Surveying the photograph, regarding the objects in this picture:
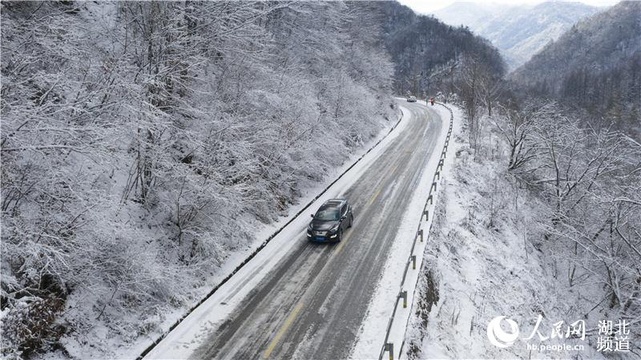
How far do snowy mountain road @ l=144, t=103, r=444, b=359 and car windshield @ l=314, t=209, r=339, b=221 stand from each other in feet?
3.83

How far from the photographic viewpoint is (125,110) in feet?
43.0

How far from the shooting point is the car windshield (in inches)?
739

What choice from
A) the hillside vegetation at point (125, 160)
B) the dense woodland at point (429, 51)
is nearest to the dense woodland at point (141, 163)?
the hillside vegetation at point (125, 160)

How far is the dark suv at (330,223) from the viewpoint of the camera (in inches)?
717

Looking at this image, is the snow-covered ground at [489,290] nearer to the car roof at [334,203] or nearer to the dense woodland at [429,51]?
the car roof at [334,203]

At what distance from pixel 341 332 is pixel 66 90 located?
10295mm

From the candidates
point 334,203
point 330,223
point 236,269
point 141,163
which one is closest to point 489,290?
point 330,223

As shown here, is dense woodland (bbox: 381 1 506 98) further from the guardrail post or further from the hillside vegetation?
the guardrail post

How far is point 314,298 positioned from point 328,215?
5.27 m

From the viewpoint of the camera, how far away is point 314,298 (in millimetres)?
14273

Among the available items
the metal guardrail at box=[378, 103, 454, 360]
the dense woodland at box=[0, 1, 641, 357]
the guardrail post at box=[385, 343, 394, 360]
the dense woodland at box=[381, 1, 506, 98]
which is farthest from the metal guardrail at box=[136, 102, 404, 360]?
the dense woodland at box=[381, 1, 506, 98]

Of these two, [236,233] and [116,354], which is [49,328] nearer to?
[116,354]

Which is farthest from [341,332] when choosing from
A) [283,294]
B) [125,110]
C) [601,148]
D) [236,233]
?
[601,148]

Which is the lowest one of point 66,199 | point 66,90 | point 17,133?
point 66,199
